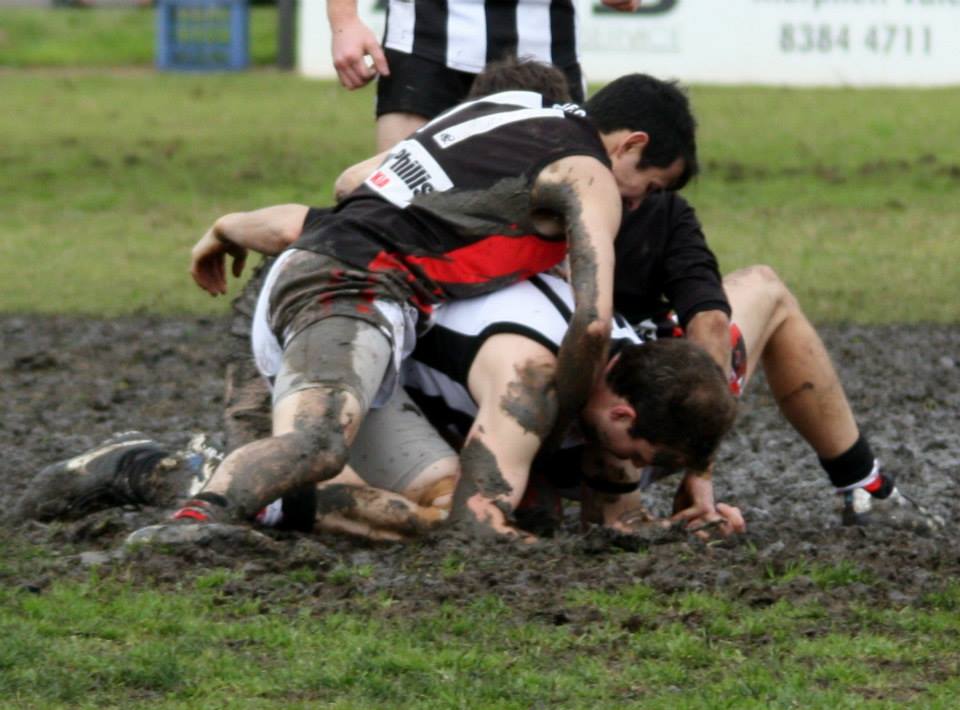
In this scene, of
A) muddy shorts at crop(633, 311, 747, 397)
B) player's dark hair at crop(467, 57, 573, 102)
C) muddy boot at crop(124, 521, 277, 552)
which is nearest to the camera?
muddy boot at crop(124, 521, 277, 552)

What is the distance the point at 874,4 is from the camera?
2180 centimetres

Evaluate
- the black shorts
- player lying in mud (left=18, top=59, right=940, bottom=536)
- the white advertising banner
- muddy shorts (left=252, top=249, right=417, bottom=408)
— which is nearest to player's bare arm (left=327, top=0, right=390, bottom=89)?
the black shorts

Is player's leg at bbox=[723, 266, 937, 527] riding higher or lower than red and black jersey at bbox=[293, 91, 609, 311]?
lower

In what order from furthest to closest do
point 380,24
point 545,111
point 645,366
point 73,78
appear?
point 73,78 < point 380,24 < point 545,111 < point 645,366

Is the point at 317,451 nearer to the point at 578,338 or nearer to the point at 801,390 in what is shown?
the point at 578,338

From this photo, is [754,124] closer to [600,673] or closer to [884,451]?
[884,451]

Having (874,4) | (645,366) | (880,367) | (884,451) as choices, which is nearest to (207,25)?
(874,4)

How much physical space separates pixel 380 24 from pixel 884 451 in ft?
46.1

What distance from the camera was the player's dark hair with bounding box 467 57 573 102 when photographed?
244 inches

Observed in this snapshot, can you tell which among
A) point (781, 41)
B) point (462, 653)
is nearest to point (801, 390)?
point (462, 653)

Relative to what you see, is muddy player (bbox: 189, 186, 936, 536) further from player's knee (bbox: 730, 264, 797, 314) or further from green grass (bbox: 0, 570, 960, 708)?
green grass (bbox: 0, 570, 960, 708)

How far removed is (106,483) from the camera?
6074 mm

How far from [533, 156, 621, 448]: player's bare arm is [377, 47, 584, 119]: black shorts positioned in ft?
5.31

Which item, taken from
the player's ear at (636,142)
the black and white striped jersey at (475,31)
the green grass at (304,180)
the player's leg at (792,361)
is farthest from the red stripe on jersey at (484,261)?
the green grass at (304,180)
